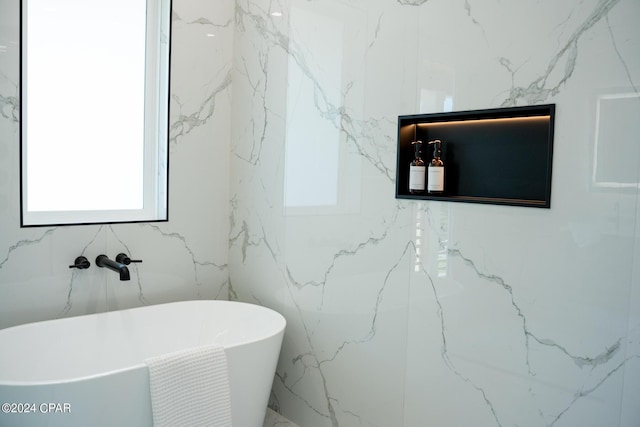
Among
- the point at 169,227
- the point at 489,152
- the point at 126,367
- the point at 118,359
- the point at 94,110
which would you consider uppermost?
the point at 94,110

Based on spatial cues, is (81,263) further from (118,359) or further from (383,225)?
(383,225)

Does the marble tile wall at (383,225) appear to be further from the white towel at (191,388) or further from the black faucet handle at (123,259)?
the white towel at (191,388)

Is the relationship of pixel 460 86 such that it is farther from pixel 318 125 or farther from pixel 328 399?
pixel 328 399

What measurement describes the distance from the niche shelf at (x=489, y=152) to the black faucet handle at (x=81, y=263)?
5.38 feet

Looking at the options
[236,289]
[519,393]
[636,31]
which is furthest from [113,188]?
[636,31]

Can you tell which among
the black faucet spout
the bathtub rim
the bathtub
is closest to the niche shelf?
the bathtub rim

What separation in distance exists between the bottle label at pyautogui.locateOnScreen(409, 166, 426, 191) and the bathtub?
3.19 feet

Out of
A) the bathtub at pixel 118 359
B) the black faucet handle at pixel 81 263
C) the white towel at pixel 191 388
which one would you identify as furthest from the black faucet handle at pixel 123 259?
the white towel at pixel 191 388

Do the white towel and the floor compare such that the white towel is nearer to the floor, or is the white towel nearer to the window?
the floor

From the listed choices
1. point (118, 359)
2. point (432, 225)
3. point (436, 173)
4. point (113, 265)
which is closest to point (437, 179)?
point (436, 173)

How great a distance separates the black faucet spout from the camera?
250cm

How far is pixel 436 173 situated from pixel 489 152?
226 millimetres

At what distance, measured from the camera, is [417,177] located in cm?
220

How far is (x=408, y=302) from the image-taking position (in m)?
2.26
